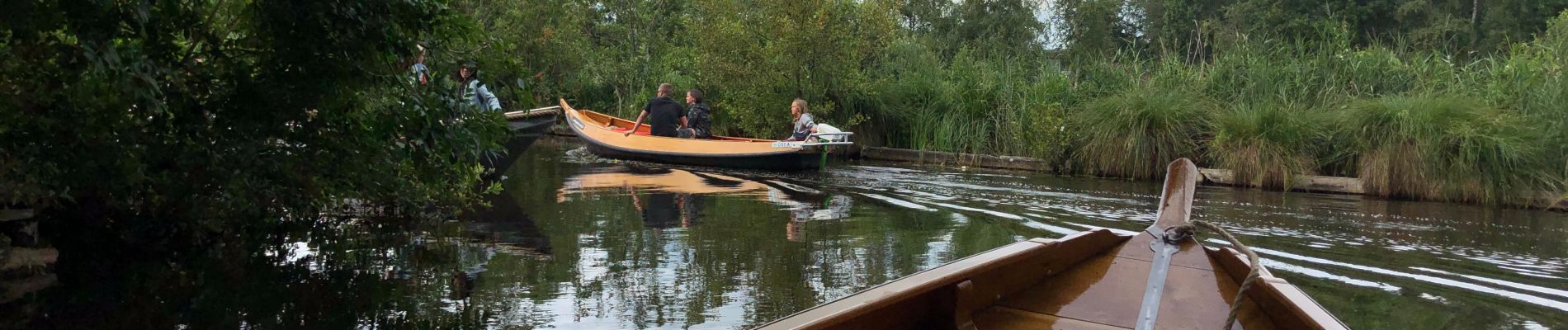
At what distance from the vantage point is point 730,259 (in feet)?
26.8

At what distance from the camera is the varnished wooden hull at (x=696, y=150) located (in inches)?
659

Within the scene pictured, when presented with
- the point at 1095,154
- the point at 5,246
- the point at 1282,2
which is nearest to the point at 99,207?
the point at 5,246

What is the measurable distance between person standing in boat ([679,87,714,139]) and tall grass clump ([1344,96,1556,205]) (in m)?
8.61

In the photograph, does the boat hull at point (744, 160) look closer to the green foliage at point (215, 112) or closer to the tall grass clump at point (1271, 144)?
the tall grass clump at point (1271, 144)

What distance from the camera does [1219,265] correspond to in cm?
523

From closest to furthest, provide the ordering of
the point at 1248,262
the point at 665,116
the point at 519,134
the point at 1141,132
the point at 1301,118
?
the point at 1248,262
the point at 519,134
the point at 1301,118
the point at 1141,132
the point at 665,116

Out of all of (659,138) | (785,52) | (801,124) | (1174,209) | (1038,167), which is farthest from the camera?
(785,52)

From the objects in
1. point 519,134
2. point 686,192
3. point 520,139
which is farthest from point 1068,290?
point 520,139

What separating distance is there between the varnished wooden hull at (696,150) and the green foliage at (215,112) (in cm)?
908

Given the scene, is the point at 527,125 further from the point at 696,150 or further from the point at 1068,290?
the point at 1068,290

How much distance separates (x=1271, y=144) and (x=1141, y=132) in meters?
1.64

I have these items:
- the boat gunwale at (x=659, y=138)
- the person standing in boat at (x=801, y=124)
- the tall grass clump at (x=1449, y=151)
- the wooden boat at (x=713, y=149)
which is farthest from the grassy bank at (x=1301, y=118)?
the boat gunwale at (x=659, y=138)

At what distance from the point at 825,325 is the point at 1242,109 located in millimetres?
13859

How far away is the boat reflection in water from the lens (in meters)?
11.1
